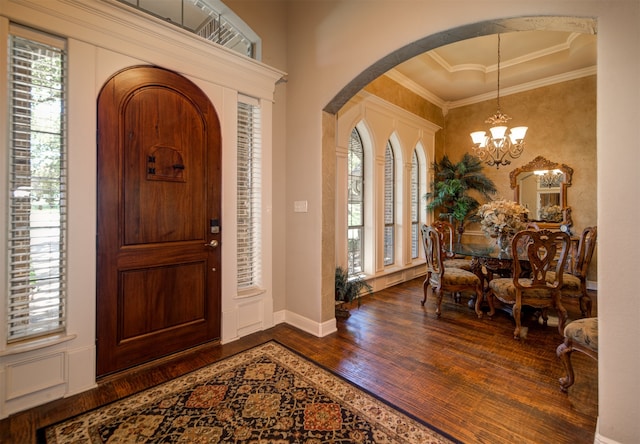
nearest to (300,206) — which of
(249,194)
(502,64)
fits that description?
(249,194)

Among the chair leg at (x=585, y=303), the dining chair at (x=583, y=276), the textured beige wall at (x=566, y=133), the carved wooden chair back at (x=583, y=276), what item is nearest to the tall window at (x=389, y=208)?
the textured beige wall at (x=566, y=133)

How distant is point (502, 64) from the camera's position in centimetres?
505

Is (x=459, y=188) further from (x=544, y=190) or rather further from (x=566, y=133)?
(x=566, y=133)

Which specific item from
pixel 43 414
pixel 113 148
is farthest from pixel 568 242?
pixel 43 414

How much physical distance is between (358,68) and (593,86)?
16.2 feet

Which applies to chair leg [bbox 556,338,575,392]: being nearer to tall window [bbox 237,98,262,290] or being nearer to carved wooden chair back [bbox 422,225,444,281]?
carved wooden chair back [bbox 422,225,444,281]

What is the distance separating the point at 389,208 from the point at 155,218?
400 centimetres

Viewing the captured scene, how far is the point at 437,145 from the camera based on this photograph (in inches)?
249

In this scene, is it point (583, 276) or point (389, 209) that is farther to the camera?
point (389, 209)

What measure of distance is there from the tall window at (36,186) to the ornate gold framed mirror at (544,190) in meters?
6.73

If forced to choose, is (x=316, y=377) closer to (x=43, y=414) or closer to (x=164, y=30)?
(x=43, y=414)

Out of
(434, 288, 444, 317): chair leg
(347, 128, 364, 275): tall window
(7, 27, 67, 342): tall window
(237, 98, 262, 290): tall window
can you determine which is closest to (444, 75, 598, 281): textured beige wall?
(347, 128, 364, 275): tall window

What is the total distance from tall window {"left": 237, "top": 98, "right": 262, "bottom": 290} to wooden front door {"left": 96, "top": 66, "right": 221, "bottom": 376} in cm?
30

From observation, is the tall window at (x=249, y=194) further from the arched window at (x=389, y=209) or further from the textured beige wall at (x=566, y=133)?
the textured beige wall at (x=566, y=133)
